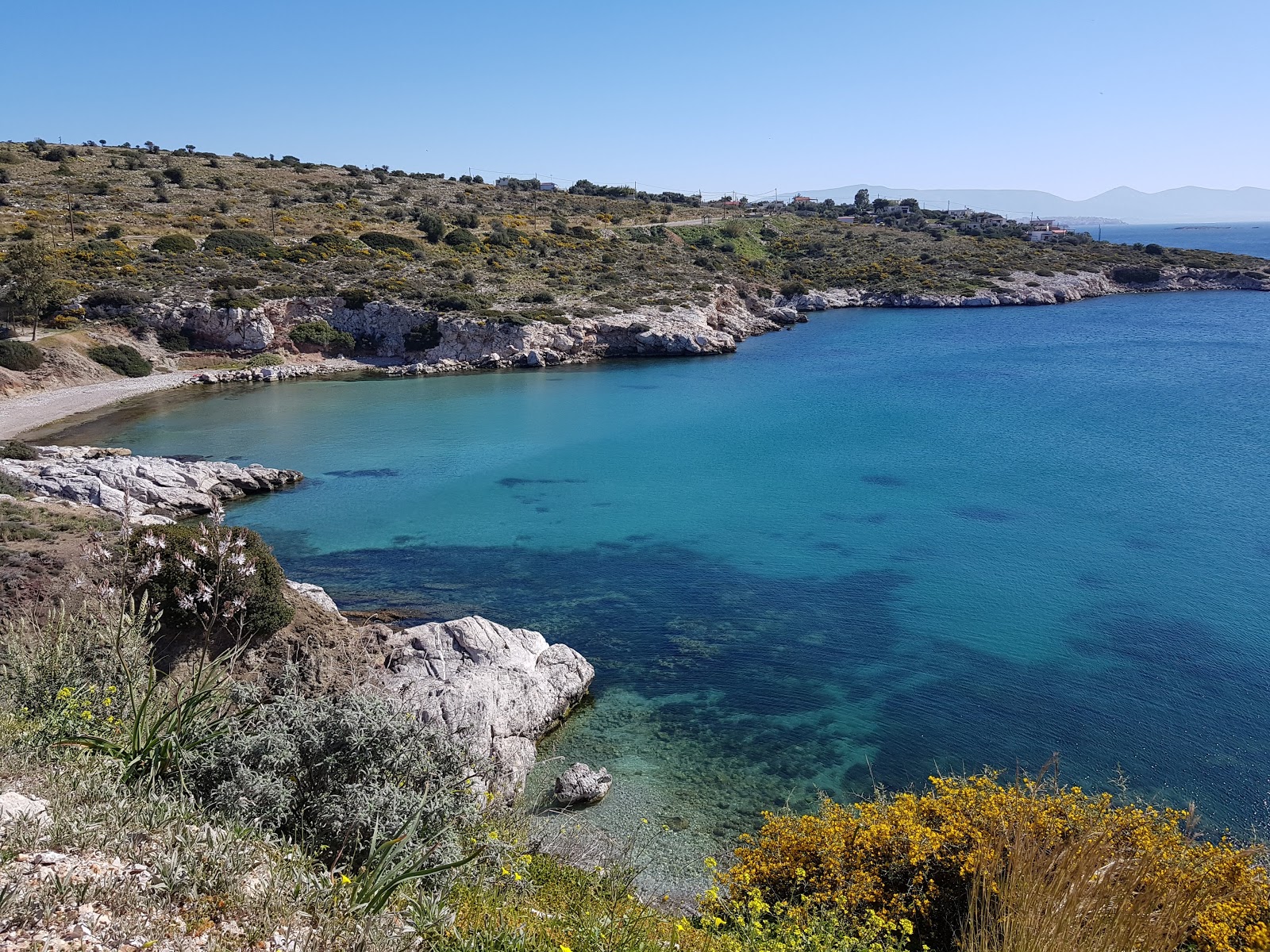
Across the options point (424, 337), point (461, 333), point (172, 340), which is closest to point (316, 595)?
point (461, 333)

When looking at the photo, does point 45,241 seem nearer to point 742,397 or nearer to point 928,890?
point 742,397

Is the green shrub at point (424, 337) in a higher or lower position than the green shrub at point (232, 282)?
lower

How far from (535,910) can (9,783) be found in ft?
11.0

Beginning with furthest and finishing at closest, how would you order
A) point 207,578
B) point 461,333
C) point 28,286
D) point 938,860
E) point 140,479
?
point 461,333, point 28,286, point 140,479, point 207,578, point 938,860

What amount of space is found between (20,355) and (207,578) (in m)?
33.5

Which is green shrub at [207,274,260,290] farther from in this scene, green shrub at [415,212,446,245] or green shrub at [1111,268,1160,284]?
green shrub at [1111,268,1160,284]

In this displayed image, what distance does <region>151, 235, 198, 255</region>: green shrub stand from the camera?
2024 inches

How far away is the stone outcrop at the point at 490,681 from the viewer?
1168 centimetres

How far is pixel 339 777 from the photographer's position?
21.4 ft

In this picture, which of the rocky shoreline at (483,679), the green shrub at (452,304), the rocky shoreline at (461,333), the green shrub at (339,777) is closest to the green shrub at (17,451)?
the rocky shoreline at (483,679)

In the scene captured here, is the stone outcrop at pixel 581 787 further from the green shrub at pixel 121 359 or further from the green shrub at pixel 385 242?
the green shrub at pixel 385 242

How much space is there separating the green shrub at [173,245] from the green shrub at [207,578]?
156 ft

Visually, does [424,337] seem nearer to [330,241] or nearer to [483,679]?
[330,241]

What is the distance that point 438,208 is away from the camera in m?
75.2
